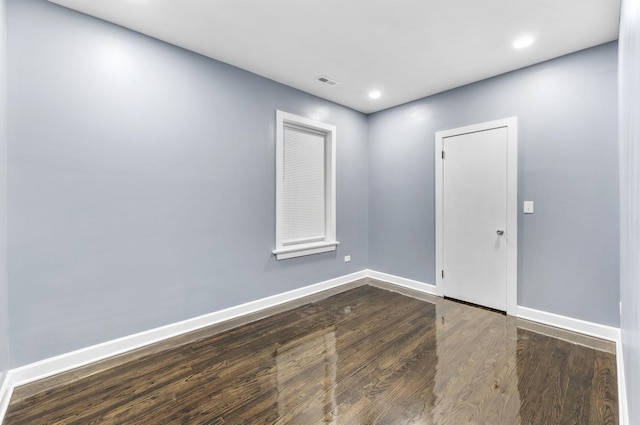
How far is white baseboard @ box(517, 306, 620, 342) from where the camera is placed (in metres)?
2.65

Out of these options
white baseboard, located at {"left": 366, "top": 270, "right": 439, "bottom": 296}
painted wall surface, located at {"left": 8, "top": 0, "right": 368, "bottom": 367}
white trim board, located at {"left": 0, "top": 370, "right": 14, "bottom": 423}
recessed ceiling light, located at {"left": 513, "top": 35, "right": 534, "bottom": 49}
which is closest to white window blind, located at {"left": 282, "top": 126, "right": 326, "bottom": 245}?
painted wall surface, located at {"left": 8, "top": 0, "right": 368, "bottom": 367}

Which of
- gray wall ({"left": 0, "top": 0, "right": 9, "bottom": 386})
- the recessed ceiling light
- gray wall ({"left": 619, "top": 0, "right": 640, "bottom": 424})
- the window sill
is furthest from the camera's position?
the window sill

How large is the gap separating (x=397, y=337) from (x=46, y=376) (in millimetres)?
2730

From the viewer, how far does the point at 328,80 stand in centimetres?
350

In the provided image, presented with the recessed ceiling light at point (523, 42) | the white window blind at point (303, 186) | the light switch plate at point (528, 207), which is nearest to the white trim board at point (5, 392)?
the white window blind at point (303, 186)

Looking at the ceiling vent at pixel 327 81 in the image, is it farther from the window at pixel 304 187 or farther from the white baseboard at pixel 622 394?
the white baseboard at pixel 622 394

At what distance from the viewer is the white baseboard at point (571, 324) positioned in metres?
2.65

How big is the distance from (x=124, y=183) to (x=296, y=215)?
196cm

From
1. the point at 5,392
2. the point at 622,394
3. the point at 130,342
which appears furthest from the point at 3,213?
the point at 622,394

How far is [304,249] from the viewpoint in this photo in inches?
150

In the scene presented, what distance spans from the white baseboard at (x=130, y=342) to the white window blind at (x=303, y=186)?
786 mm

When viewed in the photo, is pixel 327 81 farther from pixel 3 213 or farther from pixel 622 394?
pixel 622 394

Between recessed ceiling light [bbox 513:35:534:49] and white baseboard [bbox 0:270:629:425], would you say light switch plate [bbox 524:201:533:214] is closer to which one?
white baseboard [bbox 0:270:629:425]

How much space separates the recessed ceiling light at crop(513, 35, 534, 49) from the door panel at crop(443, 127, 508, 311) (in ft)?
2.82
